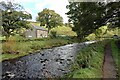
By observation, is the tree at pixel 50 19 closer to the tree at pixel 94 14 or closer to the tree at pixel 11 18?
the tree at pixel 11 18

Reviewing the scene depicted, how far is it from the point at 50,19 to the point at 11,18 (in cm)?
4713

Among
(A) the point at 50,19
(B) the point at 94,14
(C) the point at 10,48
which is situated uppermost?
(A) the point at 50,19

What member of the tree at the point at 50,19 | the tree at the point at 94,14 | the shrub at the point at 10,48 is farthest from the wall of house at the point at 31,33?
the tree at the point at 94,14

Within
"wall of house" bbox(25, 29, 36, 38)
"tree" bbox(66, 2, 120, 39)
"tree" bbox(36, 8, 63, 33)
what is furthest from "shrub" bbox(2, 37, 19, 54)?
"tree" bbox(36, 8, 63, 33)

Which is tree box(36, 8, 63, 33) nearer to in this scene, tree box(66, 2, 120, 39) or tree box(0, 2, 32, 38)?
tree box(0, 2, 32, 38)

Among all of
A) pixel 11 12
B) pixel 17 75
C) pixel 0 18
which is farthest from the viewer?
pixel 11 12

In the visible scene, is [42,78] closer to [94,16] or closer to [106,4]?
[94,16]

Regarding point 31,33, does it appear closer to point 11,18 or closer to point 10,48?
point 11,18

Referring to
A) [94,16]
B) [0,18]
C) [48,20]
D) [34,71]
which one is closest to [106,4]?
[94,16]

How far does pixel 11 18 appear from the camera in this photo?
55.1 m

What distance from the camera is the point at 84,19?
31.7 m

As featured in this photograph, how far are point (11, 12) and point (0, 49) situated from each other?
22547mm

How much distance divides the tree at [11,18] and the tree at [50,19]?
4182 centimetres

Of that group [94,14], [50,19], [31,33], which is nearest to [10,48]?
[94,14]
